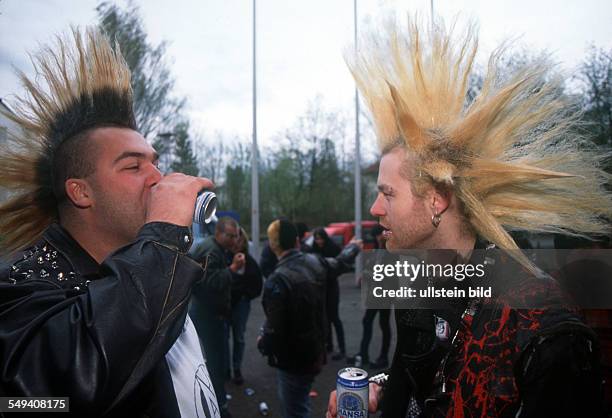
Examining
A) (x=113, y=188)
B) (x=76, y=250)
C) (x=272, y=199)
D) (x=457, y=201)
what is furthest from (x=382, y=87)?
(x=272, y=199)

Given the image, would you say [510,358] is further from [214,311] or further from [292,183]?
[292,183]

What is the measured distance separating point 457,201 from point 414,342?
60 cm

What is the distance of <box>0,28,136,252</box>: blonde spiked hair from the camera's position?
1.57 meters

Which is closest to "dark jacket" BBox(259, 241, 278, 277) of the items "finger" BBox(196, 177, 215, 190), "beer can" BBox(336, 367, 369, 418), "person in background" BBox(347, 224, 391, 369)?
"person in background" BBox(347, 224, 391, 369)

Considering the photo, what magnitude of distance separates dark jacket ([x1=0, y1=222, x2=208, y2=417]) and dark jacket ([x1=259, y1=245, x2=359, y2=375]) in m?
1.99

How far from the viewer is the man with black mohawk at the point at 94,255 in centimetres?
88

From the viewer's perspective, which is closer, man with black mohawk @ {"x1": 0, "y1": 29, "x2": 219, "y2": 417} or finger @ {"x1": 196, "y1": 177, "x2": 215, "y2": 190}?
man with black mohawk @ {"x1": 0, "y1": 29, "x2": 219, "y2": 417}

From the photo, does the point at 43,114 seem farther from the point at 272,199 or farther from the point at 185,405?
the point at 272,199

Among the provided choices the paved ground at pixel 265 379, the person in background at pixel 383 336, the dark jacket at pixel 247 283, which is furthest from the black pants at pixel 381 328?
the dark jacket at pixel 247 283

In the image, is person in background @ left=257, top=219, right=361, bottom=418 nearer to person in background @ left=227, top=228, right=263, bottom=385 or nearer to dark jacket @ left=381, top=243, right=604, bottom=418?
person in background @ left=227, top=228, right=263, bottom=385

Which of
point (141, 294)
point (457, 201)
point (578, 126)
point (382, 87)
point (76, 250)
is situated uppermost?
point (382, 87)

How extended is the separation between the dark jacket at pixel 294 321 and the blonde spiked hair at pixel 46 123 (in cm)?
189

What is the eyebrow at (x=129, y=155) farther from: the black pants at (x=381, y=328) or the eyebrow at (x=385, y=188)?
the black pants at (x=381, y=328)

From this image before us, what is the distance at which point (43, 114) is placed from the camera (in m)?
1.59
